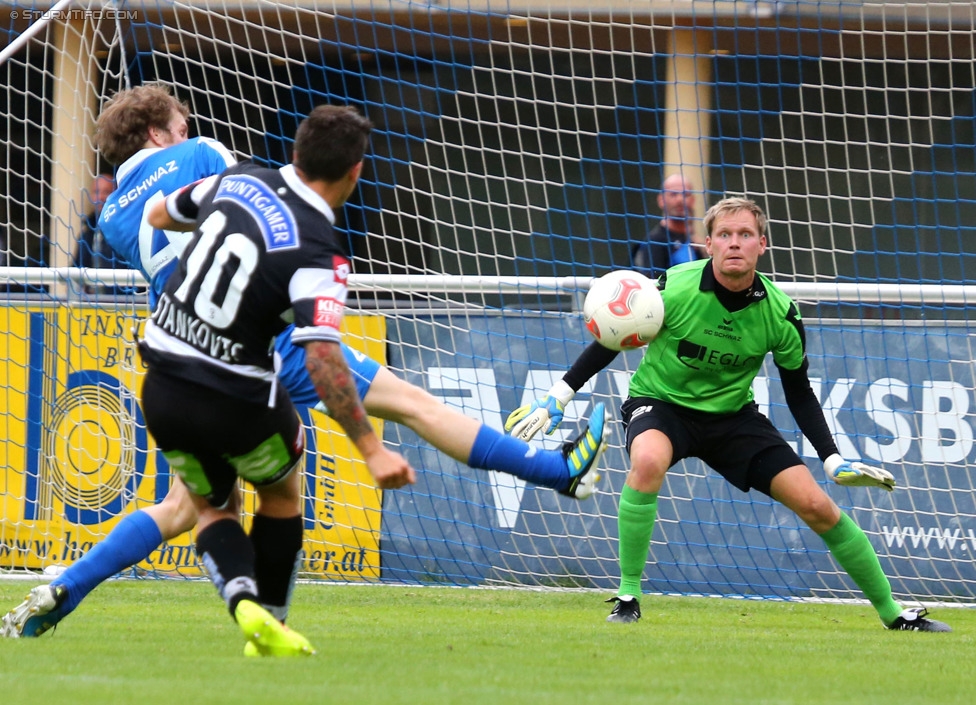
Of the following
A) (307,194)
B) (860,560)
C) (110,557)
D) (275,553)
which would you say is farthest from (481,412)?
(307,194)

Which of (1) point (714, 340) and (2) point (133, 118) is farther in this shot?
(1) point (714, 340)

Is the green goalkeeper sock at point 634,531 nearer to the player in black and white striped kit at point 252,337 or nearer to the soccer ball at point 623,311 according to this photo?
the soccer ball at point 623,311

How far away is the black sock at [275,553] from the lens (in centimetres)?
452

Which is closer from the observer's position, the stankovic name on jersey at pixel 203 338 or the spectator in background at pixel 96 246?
the stankovic name on jersey at pixel 203 338

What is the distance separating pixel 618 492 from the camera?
7574mm

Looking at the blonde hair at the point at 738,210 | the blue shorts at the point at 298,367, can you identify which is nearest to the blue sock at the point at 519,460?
the blue shorts at the point at 298,367

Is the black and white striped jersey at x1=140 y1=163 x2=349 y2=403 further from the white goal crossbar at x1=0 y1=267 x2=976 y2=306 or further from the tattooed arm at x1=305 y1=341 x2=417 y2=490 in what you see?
the white goal crossbar at x1=0 y1=267 x2=976 y2=306

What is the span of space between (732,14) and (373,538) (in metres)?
3.86

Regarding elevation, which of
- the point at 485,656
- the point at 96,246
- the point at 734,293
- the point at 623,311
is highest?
the point at 96,246

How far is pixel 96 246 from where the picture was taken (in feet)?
27.0

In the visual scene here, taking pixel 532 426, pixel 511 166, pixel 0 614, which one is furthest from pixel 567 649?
pixel 511 166

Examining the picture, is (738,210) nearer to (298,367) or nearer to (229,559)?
(298,367)

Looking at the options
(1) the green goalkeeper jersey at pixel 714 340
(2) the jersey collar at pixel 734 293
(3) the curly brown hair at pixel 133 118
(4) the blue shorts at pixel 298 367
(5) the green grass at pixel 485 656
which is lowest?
(5) the green grass at pixel 485 656

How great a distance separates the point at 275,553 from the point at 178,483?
33.6 inches
